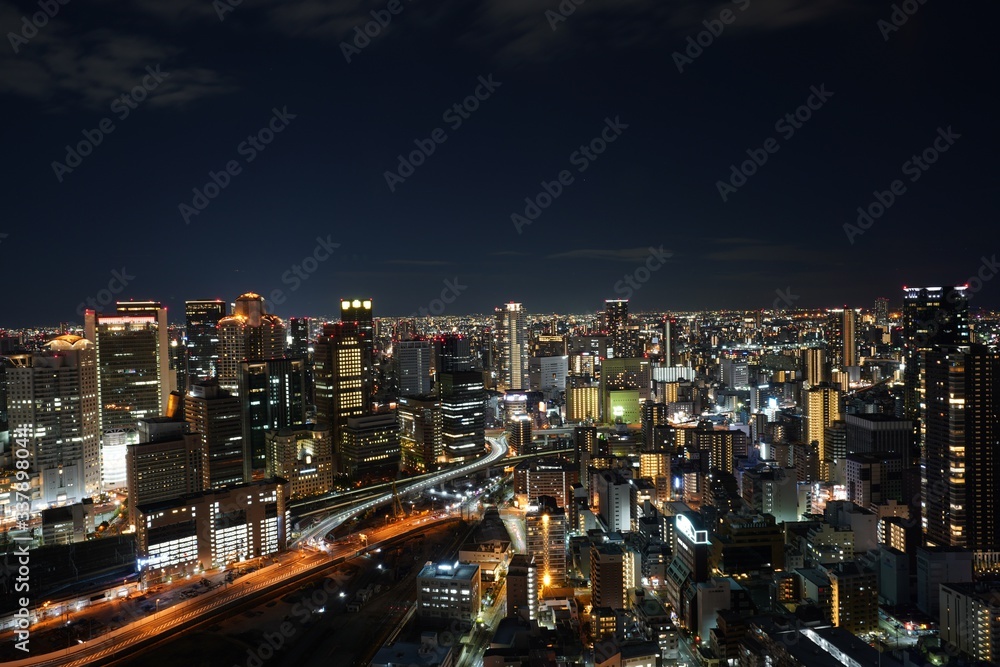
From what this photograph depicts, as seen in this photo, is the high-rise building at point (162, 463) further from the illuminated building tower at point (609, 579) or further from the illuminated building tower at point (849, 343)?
the illuminated building tower at point (849, 343)

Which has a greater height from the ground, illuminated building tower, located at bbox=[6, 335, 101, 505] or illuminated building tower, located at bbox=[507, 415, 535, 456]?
illuminated building tower, located at bbox=[6, 335, 101, 505]

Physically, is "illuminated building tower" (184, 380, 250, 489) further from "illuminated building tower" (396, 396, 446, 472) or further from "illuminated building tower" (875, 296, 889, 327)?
"illuminated building tower" (875, 296, 889, 327)

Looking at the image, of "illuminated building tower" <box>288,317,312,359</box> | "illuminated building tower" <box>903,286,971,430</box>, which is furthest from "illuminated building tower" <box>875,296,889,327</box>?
"illuminated building tower" <box>288,317,312,359</box>

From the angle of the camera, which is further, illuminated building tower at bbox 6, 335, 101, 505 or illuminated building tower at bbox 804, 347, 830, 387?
illuminated building tower at bbox 804, 347, 830, 387

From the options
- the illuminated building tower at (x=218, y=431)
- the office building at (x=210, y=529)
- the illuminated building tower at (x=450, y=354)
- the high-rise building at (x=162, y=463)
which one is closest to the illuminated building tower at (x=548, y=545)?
the office building at (x=210, y=529)

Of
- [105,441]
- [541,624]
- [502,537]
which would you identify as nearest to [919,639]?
[541,624]

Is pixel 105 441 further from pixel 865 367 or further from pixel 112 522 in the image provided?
pixel 865 367

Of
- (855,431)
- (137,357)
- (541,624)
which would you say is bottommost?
(541,624)
